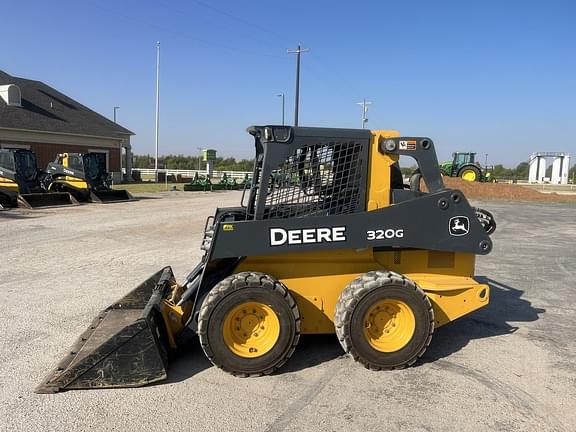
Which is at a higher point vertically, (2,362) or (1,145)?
(1,145)

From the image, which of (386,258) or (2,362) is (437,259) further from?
(2,362)

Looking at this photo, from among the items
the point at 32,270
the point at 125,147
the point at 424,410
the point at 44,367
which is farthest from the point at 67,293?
the point at 125,147

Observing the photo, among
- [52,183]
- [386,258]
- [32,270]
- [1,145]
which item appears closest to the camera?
[386,258]

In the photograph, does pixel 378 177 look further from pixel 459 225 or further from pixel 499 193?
pixel 499 193

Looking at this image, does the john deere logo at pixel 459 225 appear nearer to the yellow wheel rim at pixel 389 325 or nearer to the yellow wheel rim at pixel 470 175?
→ the yellow wheel rim at pixel 389 325

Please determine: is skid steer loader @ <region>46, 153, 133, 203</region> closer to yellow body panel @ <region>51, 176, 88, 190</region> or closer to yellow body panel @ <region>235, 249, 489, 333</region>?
yellow body panel @ <region>51, 176, 88, 190</region>

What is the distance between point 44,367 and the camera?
4.34 m

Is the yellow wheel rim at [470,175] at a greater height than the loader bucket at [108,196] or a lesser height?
greater

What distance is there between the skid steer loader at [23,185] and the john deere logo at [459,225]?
18.2 m

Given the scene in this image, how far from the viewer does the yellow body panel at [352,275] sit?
4.53 metres

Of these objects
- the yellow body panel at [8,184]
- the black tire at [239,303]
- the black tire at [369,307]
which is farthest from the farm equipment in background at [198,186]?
the black tire at [369,307]

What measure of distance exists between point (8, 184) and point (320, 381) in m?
18.8

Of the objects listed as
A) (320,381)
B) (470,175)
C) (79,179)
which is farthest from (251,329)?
(470,175)

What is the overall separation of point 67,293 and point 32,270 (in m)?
1.91
